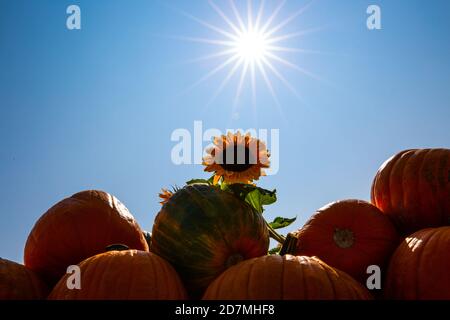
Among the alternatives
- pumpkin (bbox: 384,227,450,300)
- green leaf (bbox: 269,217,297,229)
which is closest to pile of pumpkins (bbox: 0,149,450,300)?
pumpkin (bbox: 384,227,450,300)

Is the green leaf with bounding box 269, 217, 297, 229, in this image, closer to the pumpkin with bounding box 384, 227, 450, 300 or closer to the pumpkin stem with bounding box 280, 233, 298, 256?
the pumpkin stem with bounding box 280, 233, 298, 256

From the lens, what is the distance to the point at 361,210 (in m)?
2.67

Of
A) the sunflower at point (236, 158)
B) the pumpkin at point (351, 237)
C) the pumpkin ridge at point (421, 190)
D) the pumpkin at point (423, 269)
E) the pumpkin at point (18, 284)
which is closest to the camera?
the pumpkin at point (423, 269)

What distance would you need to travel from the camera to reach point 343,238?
2615 millimetres

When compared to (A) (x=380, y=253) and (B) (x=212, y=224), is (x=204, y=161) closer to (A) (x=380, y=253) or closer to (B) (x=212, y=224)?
(B) (x=212, y=224)

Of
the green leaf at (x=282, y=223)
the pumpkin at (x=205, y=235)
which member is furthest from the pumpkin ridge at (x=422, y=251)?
the green leaf at (x=282, y=223)

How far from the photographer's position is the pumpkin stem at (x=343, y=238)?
8.47 ft

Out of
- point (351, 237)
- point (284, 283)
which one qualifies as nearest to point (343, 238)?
point (351, 237)

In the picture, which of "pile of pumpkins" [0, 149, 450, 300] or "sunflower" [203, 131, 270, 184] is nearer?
"pile of pumpkins" [0, 149, 450, 300]

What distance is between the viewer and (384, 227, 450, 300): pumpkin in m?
1.99

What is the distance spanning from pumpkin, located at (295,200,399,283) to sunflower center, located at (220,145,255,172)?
21.1 inches

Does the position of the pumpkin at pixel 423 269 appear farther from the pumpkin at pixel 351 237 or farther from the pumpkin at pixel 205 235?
the pumpkin at pixel 205 235
